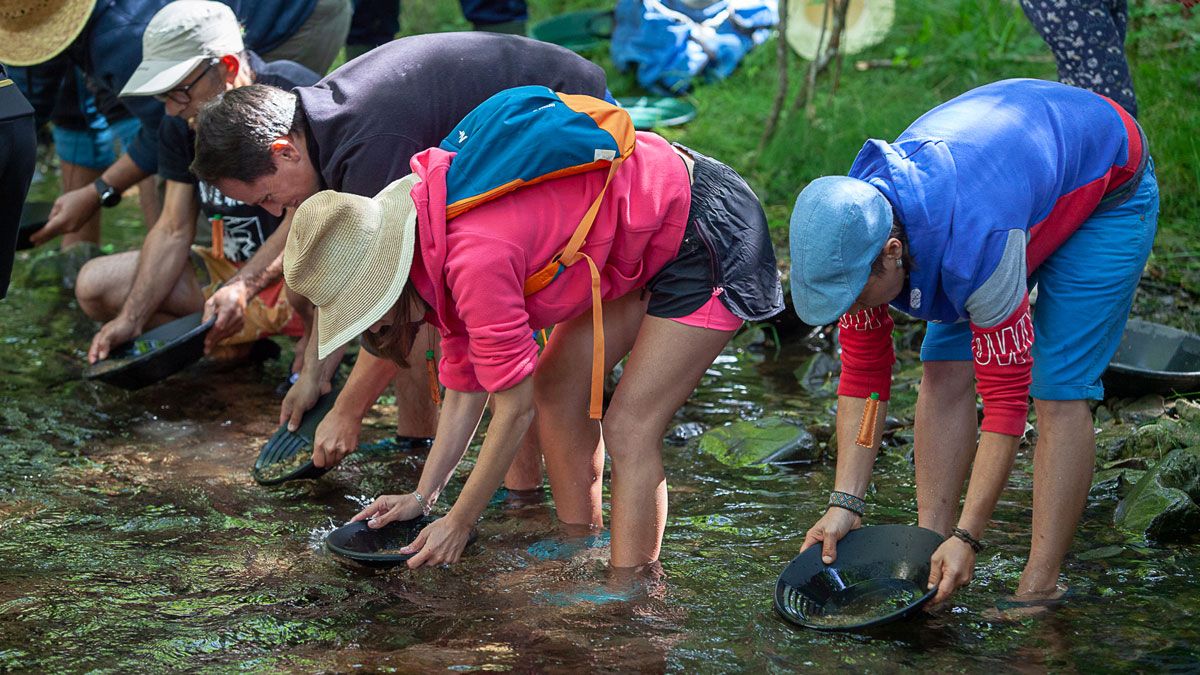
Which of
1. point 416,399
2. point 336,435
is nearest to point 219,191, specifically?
point 416,399

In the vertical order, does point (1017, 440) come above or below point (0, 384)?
above

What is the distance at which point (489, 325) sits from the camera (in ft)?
8.48

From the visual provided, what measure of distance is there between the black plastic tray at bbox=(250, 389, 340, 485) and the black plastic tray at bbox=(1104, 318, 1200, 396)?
2.56 m

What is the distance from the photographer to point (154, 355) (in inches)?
165

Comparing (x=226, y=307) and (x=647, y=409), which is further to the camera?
(x=226, y=307)

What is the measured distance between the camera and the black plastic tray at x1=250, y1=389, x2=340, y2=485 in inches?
150

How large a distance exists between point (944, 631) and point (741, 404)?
76.2 inches

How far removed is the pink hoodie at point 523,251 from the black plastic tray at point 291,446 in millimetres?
989

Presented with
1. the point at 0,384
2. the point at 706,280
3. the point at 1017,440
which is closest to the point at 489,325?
Result: the point at 706,280

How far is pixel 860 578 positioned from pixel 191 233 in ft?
9.80

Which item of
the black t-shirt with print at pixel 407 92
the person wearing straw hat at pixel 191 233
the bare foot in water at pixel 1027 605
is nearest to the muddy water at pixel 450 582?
the bare foot in water at pixel 1027 605

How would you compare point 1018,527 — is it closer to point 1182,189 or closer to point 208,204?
point 1182,189

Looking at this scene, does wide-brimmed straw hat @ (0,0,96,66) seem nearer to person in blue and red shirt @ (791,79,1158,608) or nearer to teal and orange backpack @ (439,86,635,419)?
teal and orange backpack @ (439,86,635,419)

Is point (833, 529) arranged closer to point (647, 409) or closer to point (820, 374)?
point (647, 409)
